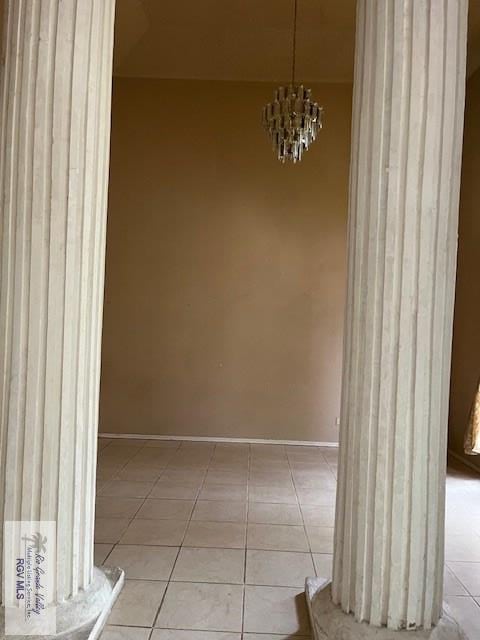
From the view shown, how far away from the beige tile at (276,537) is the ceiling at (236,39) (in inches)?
202

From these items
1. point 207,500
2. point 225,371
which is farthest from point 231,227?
point 207,500

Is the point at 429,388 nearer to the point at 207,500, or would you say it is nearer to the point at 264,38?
the point at 207,500

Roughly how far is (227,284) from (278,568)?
4.24 meters

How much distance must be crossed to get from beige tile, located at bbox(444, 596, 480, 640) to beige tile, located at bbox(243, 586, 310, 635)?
28.5 inches

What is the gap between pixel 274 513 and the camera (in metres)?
4.07

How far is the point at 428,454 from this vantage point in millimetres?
2061

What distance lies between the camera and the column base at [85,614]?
2.15 m

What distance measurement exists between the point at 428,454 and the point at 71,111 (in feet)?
6.82

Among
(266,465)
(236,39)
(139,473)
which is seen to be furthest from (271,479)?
(236,39)

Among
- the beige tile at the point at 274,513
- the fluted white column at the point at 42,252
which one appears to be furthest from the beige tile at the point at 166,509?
the fluted white column at the point at 42,252

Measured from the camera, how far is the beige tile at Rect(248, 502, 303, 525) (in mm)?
3898

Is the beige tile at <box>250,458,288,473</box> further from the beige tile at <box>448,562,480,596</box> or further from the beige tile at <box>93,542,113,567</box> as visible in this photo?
the beige tile at <box>448,562,480,596</box>

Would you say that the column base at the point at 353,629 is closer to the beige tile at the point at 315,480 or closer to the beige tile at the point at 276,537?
the beige tile at the point at 276,537

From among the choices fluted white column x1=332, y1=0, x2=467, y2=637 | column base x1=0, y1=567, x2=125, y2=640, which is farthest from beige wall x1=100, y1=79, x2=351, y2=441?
fluted white column x1=332, y1=0, x2=467, y2=637
